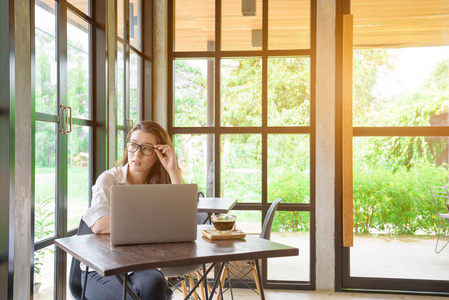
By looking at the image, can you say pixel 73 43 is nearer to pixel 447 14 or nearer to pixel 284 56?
pixel 284 56

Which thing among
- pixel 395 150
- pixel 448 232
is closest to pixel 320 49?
pixel 395 150

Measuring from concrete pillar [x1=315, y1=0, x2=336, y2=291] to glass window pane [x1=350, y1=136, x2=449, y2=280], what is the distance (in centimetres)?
26

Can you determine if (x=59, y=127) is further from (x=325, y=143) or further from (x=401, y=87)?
(x=401, y=87)

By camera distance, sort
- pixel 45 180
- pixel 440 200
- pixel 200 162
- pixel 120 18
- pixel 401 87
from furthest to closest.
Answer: pixel 200 162, pixel 401 87, pixel 440 200, pixel 120 18, pixel 45 180

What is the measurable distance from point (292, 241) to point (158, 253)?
3186 mm

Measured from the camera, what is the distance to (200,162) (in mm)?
5066

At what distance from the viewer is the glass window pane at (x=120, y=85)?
3926 millimetres

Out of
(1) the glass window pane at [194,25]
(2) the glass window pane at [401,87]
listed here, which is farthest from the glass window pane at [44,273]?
(2) the glass window pane at [401,87]

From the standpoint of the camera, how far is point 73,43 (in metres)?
3.22

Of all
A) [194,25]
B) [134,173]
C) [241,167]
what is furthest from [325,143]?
[134,173]

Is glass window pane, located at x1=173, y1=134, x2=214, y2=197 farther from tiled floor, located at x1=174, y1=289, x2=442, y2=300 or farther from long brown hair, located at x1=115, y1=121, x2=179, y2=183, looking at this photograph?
long brown hair, located at x1=115, y1=121, x2=179, y2=183

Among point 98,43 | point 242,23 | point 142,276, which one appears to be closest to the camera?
point 142,276

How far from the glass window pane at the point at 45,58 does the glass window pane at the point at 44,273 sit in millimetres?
821

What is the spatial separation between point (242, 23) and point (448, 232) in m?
2.87
